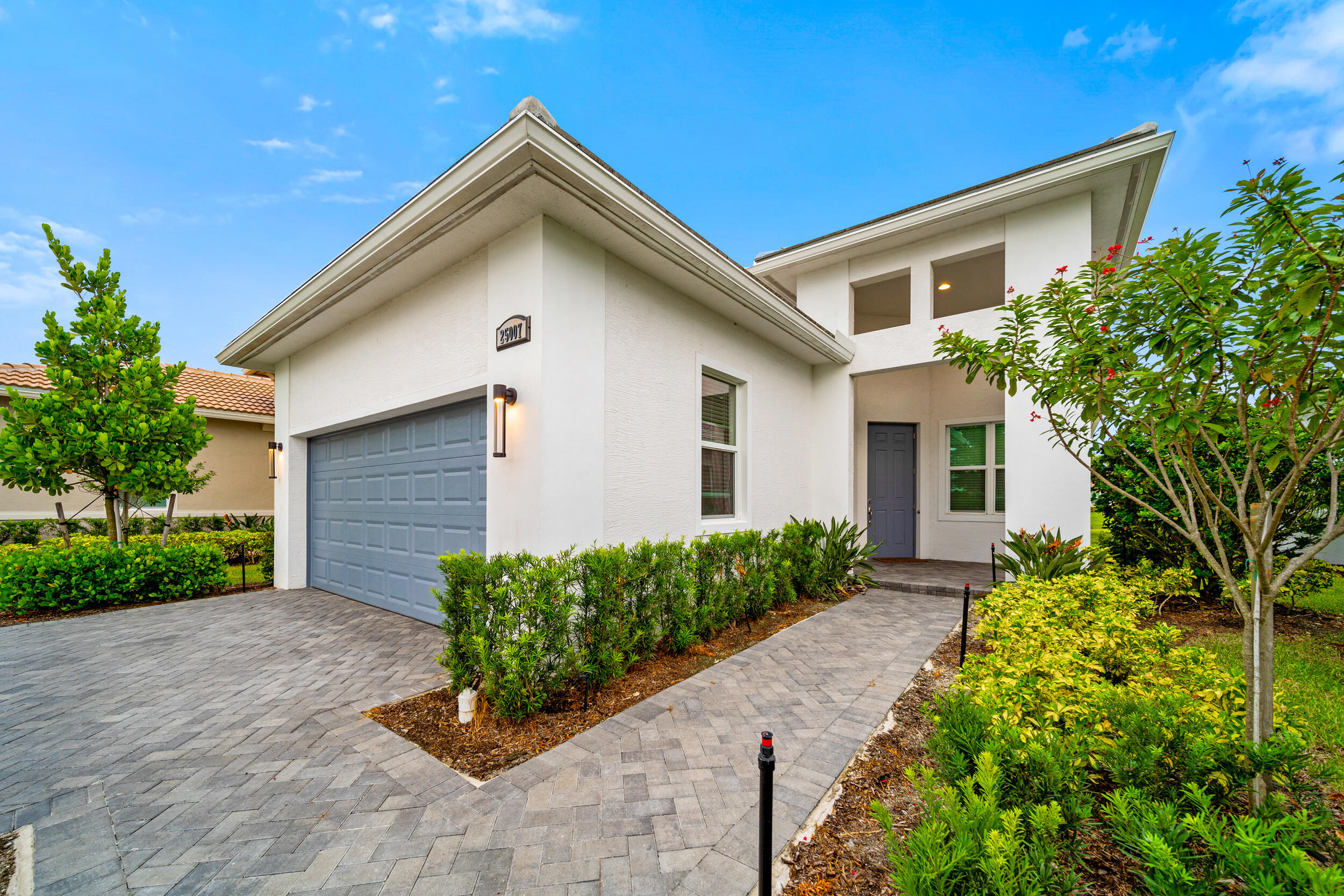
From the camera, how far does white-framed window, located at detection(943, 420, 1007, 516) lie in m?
8.31

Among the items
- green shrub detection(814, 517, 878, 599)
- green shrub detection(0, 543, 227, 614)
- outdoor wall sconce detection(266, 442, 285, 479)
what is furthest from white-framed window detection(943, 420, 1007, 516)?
green shrub detection(0, 543, 227, 614)

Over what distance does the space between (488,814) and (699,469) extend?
12.0ft

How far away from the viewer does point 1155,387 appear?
1.97m

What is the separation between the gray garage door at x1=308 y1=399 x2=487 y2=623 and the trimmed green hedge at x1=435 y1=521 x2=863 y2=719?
1354mm

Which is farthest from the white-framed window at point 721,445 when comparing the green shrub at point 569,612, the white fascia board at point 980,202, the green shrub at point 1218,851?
the green shrub at point 1218,851

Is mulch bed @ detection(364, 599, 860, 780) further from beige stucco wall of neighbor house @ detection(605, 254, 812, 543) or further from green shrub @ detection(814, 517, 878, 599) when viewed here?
green shrub @ detection(814, 517, 878, 599)

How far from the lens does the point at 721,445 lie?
5.93 m

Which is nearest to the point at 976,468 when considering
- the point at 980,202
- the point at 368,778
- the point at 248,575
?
the point at 980,202

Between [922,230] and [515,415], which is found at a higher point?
[922,230]

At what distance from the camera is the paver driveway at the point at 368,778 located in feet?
6.33

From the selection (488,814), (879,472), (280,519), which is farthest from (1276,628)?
(280,519)

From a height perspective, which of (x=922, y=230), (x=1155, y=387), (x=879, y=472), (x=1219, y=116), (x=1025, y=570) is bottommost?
(x=1025, y=570)

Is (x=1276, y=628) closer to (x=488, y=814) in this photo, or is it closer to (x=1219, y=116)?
(x=488, y=814)

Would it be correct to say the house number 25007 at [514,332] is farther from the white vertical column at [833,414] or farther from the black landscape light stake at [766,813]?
the white vertical column at [833,414]
